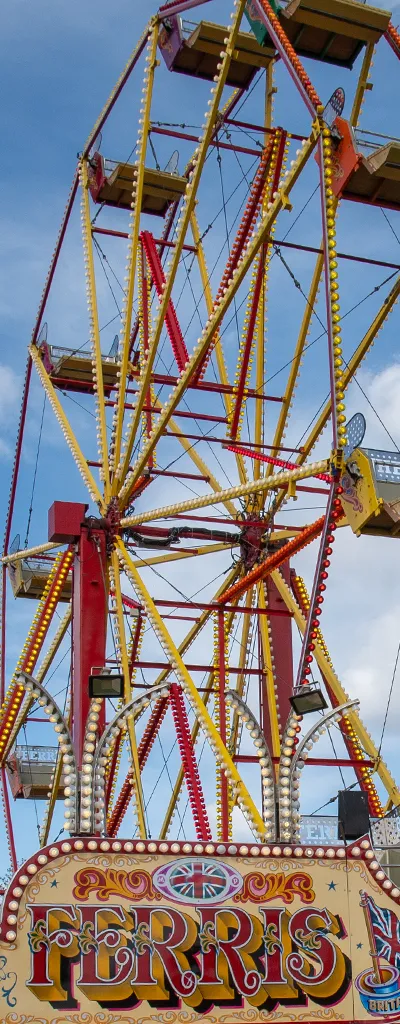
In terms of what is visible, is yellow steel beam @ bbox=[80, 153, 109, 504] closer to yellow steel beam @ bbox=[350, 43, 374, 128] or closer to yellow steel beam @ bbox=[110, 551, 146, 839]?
yellow steel beam @ bbox=[110, 551, 146, 839]

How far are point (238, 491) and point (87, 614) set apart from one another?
170 inches

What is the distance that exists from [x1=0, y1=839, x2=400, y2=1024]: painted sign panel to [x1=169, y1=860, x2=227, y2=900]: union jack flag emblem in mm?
11

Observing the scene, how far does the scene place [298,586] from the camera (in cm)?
2659

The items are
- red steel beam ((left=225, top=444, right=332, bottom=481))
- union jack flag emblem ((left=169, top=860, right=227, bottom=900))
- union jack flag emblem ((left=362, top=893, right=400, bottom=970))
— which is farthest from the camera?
red steel beam ((left=225, top=444, right=332, bottom=481))

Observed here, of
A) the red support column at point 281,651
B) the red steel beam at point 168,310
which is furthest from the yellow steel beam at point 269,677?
the red steel beam at point 168,310

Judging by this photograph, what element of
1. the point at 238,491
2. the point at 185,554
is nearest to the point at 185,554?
the point at 185,554

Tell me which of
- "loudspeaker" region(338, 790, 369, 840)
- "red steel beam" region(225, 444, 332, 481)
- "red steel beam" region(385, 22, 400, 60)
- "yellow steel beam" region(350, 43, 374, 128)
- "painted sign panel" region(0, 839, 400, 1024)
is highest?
"yellow steel beam" region(350, 43, 374, 128)

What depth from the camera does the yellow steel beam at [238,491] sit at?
57.8 feet

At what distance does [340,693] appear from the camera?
24531 millimetres

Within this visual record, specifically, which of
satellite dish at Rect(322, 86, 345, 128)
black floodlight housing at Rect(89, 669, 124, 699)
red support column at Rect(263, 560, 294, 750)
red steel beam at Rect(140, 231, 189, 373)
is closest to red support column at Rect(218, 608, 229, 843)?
red support column at Rect(263, 560, 294, 750)

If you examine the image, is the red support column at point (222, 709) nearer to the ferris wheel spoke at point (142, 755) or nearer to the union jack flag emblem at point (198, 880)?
the ferris wheel spoke at point (142, 755)

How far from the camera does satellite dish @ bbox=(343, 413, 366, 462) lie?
53.6ft

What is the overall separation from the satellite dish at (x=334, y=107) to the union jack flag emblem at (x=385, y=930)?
9.73m

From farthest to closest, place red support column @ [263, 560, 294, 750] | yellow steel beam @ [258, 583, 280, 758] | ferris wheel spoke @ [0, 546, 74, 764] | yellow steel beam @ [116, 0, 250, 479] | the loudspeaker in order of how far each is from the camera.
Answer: red support column @ [263, 560, 294, 750] < yellow steel beam @ [258, 583, 280, 758] < ferris wheel spoke @ [0, 546, 74, 764] < yellow steel beam @ [116, 0, 250, 479] < the loudspeaker
